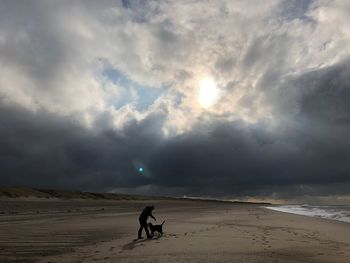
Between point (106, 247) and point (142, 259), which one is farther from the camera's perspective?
point (106, 247)

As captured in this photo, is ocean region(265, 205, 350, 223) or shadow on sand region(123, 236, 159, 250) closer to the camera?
shadow on sand region(123, 236, 159, 250)

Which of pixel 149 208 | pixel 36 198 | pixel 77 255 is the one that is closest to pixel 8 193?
pixel 36 198

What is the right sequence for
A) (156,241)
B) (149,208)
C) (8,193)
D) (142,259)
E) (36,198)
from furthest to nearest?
(36,198), (8,193), (149,208), (156,241), (142,259)

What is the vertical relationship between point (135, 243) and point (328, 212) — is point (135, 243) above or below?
below

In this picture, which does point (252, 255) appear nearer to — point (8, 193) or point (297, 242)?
point (297, 242)

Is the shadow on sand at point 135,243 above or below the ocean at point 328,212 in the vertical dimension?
below

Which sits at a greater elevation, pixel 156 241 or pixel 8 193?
pixel 8 193

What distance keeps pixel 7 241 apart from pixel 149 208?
23.9 feet

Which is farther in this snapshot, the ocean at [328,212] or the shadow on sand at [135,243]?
the ocean at [328,212]

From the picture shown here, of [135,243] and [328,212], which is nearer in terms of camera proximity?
[135,243]

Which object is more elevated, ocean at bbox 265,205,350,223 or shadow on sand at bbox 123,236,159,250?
ocean at bbox 265,205,350,223

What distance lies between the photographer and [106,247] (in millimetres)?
17344

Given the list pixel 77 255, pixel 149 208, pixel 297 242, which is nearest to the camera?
pixel 77 255

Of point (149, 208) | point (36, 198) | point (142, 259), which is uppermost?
point (36, 198)
